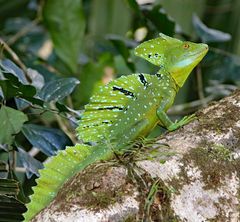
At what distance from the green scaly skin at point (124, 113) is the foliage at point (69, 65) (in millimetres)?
184

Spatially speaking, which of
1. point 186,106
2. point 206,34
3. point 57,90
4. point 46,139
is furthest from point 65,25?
point 46,139

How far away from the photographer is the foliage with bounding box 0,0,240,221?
7.74 ft

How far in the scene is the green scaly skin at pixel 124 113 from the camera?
2021 mm

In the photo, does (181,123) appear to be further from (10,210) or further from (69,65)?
(69,65)

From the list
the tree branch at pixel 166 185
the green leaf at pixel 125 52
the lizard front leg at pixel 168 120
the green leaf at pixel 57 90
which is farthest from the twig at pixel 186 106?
the tree branch at pixel 166 185

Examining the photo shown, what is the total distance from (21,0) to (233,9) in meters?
1.81

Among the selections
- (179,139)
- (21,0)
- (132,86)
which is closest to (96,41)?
(21,0)

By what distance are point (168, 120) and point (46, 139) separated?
1.90 ft

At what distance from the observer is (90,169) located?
1.66m

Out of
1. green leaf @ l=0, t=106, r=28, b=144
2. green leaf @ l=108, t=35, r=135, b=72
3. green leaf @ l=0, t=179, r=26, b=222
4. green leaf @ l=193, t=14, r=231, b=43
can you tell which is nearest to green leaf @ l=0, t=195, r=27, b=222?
green leaf @ l=0, t=179, r=26, b=222

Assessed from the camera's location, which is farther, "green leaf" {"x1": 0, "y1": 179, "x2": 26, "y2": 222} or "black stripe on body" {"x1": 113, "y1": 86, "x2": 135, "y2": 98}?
"black stripe on body" {"x1": 113, "y1": 86, "x2": 135, "y2": 98}

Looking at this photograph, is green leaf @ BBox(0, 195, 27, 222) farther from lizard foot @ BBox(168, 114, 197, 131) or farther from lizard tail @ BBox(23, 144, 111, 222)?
lizard foot @ BBox(168, 114, 197, 131)

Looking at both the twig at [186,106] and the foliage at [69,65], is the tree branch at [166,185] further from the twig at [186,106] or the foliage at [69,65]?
the twig at [186,106]

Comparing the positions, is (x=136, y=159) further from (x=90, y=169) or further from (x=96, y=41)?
(x=96, y=41)
